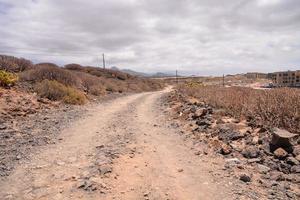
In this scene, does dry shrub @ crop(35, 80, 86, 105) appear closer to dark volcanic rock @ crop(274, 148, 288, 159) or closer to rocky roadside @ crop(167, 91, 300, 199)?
rocky roadside @ crop(167, 91, 300, 199)

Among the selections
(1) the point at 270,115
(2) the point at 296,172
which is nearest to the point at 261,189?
(2) the point at 296,172

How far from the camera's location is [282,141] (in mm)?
7211

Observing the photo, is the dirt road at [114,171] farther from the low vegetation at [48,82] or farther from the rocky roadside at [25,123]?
the low vegetation at [48,82]

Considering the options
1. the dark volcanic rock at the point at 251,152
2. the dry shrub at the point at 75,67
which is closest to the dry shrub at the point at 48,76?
the dark volcanic rock at the point at 251,152

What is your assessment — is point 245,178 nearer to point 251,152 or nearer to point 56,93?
point 251,152

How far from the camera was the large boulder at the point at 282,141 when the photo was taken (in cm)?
715

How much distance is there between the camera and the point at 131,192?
5629 millimetres

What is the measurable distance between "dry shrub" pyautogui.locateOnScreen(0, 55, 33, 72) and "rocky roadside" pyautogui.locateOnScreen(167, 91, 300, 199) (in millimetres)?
16404

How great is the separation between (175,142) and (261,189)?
383cm

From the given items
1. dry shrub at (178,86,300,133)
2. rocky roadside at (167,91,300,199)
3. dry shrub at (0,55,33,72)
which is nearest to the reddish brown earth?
rocky roadside at (167,91,300,199)

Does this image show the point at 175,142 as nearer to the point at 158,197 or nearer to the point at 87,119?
the point at 158,197

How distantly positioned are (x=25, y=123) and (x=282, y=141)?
8.77 m

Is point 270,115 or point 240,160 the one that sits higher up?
point 270,115

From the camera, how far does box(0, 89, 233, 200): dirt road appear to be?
5609mm
